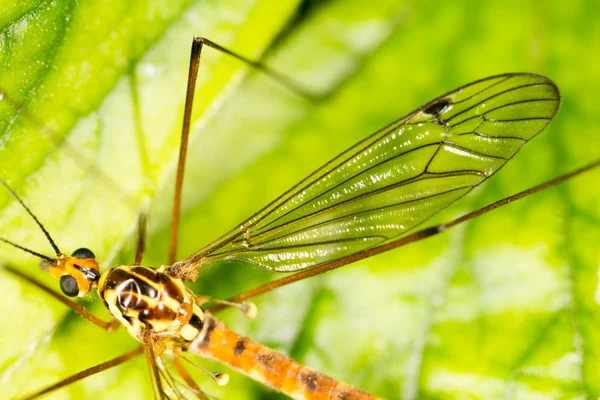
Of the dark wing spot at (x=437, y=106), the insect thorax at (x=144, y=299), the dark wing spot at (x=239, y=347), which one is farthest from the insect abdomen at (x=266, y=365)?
the dark wing spot at (x=437, y=106)

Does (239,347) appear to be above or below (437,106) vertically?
below

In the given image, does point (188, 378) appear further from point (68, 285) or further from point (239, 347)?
point (68, 285)

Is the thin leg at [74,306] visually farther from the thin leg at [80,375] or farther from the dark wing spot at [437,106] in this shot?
the dark wing spot at [437,106]

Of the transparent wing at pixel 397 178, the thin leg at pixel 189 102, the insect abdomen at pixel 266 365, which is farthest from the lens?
the insect abdomen at pixel 266 365

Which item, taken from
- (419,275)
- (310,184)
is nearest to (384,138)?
(310,184)

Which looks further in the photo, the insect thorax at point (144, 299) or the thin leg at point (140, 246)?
the thin leg at point (140, 246)

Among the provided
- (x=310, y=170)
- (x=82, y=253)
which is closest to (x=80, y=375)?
(x=82, y=253)
